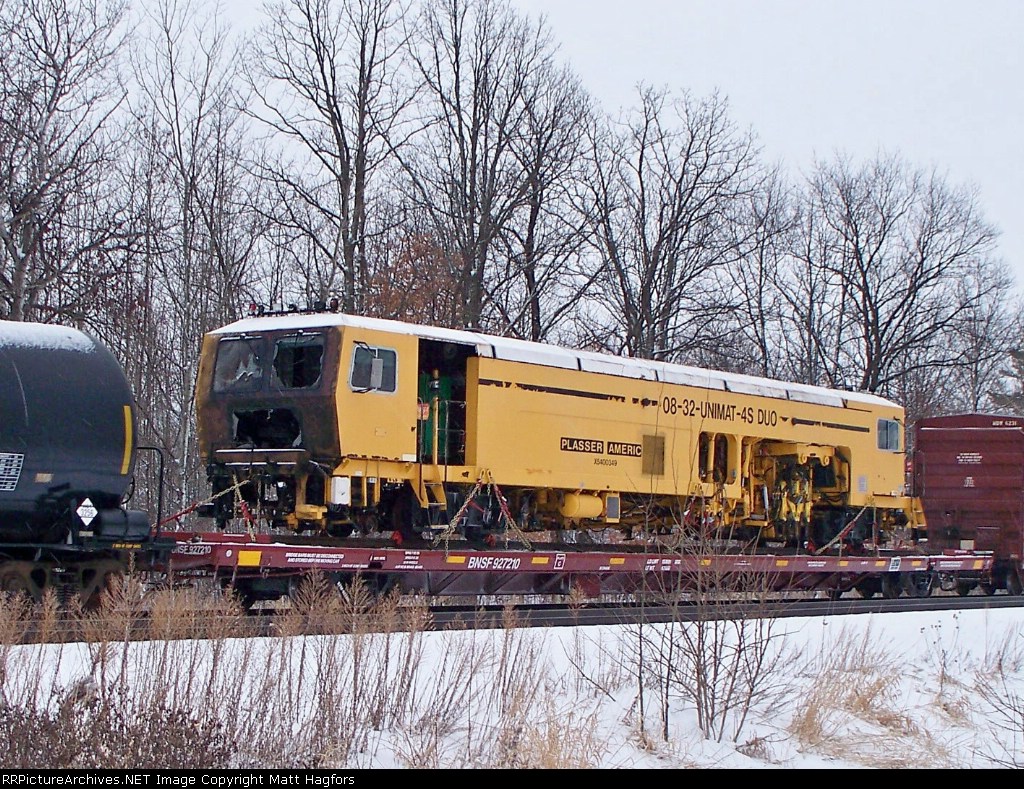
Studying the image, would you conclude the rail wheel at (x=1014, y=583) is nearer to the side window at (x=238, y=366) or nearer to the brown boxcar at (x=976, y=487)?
the brown boxcar at (x=976, y=487)

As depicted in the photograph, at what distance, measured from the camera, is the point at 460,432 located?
17.8 m

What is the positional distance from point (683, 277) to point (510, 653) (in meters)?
29.2

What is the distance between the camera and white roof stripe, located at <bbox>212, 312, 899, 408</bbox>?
55.2 feet

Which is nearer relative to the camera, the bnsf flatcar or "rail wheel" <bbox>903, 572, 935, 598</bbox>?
the bnsf flatcar

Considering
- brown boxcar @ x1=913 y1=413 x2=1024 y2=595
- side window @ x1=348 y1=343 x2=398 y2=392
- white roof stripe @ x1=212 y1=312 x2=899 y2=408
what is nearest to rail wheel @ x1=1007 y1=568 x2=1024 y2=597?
brown boxcar @ x1=913 y1=413 x2=1024 y2=595

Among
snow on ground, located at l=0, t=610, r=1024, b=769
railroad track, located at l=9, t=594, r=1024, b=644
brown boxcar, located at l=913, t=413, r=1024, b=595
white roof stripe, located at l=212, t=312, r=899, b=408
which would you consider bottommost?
snow on ground, located at l=0, t=610, r=1024, b=769

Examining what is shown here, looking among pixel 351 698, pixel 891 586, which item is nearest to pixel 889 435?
pixel 891 586

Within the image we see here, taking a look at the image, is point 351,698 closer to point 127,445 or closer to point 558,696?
point 558,696

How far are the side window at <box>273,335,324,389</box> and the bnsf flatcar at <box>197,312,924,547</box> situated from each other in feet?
0.09

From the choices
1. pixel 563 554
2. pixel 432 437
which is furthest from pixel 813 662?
pixel 432 437

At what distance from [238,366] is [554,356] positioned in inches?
186

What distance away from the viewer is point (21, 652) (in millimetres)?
8758

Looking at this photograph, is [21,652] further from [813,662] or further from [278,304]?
[278,304]

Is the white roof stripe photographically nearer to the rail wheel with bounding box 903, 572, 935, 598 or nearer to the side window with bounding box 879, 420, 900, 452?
the side window with bounding box 879, 420, 900, 452
